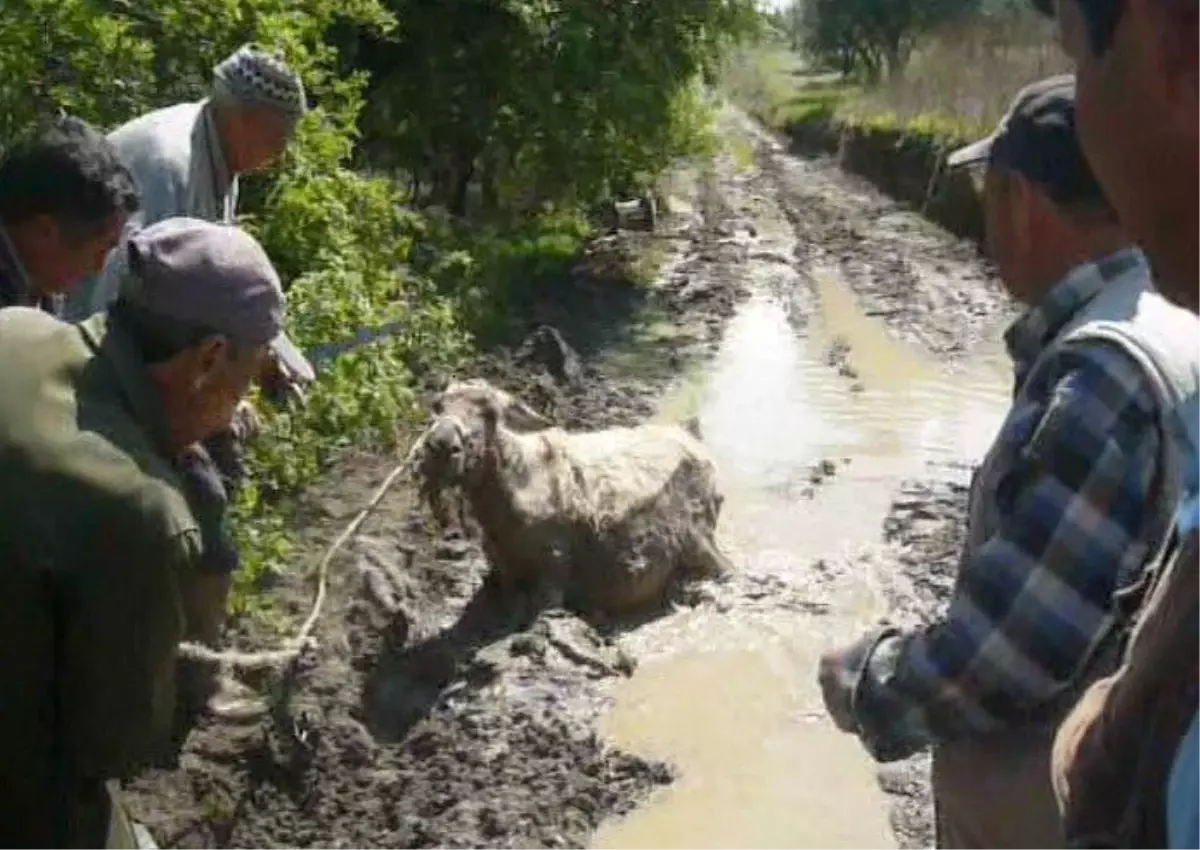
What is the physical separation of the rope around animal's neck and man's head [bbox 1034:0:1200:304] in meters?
3.07

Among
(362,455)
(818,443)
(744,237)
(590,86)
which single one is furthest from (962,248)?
(362,455)

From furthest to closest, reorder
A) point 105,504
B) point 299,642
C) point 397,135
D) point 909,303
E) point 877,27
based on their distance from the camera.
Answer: point 877,27 → point 909,303 → point 397,135 → point 299,642 → point 105,504

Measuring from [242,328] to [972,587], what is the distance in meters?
1.29

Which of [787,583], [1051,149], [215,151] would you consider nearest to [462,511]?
[787,583]

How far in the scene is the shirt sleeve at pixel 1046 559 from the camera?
242 cm

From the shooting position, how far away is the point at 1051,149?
8.84 ft

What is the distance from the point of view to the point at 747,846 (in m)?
6.38

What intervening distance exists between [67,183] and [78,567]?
1.64 m

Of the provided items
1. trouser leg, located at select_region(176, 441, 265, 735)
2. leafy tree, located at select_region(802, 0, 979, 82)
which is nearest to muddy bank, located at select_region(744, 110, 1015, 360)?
trouser leg, located at select_region(176, 441, 265, 735)

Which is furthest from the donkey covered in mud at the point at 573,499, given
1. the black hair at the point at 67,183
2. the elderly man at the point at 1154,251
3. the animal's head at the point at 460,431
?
the elderly man at the point at 1154,251

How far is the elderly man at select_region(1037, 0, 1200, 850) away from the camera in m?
1.23

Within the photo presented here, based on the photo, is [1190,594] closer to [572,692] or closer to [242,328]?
[242,328]

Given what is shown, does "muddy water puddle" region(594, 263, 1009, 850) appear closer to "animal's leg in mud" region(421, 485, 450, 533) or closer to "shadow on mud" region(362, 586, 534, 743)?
"shadow on mud" region(362, 586, 534, 743)

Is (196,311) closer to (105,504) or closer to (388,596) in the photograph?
(105,504)
